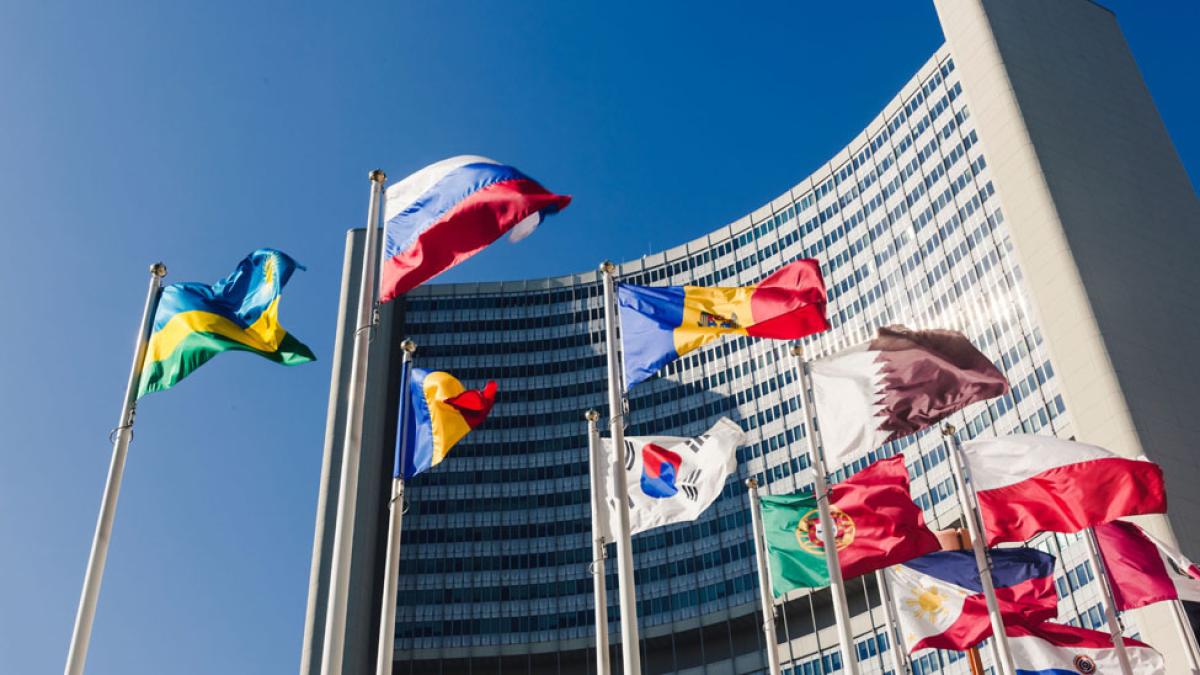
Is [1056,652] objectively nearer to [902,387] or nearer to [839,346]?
[902,387]

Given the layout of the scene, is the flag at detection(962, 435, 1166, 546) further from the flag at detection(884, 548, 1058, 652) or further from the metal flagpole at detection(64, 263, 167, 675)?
the metal flagpole at detection(64, 263, 167, 675)

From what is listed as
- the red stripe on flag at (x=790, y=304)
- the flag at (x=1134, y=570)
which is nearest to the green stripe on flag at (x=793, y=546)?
the red stripe on flag at (x=790, y=304)

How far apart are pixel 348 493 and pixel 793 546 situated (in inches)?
491

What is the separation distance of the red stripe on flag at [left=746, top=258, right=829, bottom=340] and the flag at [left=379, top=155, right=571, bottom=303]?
573 centimetres

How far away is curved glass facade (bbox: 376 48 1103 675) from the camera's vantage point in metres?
92.1

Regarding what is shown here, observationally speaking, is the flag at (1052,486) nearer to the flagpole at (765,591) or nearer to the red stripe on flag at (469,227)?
the flagpole at (765,591)

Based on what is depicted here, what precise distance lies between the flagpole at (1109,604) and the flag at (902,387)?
5.38 m

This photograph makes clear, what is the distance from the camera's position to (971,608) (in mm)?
26359

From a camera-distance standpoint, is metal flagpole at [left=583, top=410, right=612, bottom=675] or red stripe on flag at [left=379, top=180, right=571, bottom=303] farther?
metal flagpole at [left=583, top=410, right=612, bottom=675]

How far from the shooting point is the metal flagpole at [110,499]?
1830 centimetres

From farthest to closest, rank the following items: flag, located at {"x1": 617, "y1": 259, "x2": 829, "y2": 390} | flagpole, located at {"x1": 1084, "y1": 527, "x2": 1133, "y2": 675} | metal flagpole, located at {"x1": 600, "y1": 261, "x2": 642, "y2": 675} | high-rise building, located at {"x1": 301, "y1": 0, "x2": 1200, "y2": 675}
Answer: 1. high-rise building, located at {"x1": 301, "y1": 0, "x2": 1200, "y2": 675}
2. flagpole, located at {"x1": 1084, "y1": 527, "x2": 1133, "y2": 675}
3. flag, located at {"x1": 617, "y1": 259, "x2": 829, "y2": 390}
4. metal flagpole, located at {"x1": 600, "y1": 261, "x2": 642, "y2": 675}

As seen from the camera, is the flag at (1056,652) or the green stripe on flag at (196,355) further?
the flag at (1056,652)

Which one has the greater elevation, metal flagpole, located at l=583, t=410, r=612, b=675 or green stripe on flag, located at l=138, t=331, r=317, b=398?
green stripe on flag, located at l=138, t=331, r=317, b=398

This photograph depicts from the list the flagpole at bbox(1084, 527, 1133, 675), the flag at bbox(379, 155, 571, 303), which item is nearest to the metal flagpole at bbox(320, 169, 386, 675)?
the flag at bbox(379, 155, 571, 303)
